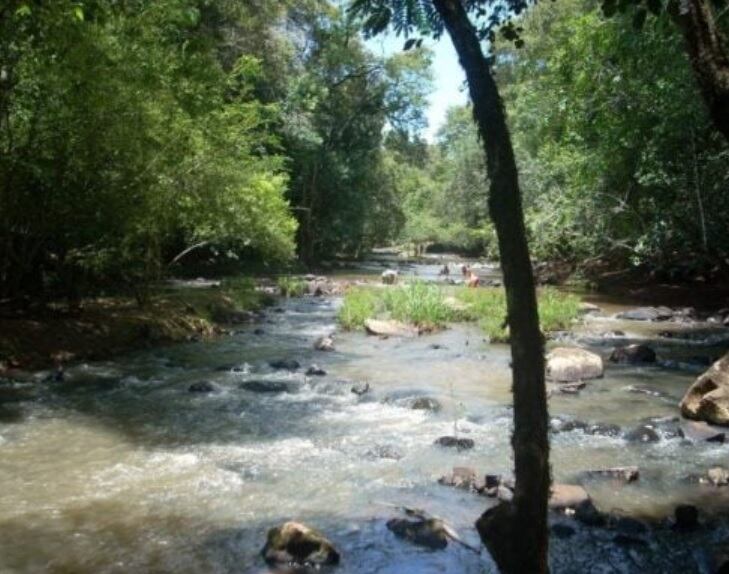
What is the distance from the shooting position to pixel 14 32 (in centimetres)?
965

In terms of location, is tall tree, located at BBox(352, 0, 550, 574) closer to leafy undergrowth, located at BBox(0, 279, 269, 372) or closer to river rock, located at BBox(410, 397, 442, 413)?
river rock, located at BBox(410, 397, 442, 413)

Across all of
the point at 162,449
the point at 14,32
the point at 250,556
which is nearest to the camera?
the point at 250,556

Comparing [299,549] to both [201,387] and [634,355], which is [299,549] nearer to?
[201,387]

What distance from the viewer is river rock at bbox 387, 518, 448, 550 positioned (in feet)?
20.1

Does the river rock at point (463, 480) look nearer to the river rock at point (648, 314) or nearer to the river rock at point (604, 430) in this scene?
the river rock at point (604, 430)

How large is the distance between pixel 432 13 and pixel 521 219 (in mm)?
1399

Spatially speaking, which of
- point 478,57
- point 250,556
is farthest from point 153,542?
point 478,57

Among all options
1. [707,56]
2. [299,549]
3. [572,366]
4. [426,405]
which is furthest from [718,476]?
[707,56]

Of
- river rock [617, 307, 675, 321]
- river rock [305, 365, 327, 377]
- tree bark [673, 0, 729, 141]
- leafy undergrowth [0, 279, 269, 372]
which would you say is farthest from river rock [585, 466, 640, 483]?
river rock [617, 307, 675, 321]

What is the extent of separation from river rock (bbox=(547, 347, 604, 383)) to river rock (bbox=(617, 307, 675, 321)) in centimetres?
808

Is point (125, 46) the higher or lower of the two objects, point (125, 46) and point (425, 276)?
the higher

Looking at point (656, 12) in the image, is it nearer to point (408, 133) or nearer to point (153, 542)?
point (153, 542)

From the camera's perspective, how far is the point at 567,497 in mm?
6883

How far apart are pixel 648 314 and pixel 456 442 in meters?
13.7
